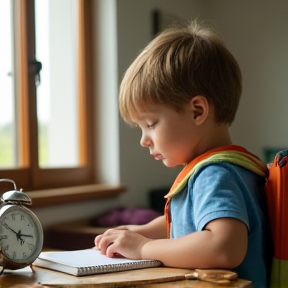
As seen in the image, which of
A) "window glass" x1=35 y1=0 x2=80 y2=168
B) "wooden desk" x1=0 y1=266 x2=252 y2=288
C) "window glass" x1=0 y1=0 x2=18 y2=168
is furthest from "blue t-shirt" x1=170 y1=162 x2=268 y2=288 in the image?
"window glass" x1=35 y1=0 x2=80 y2=168

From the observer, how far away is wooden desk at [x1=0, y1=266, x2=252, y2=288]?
79 centimetres

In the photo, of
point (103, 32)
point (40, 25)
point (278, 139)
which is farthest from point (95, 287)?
point (278, 139)

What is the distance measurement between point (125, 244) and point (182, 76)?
33 cm

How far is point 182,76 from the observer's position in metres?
1.00

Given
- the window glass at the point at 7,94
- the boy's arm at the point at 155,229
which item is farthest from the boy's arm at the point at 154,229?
the window glass at the point at 7,94

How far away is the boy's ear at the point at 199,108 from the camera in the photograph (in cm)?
101

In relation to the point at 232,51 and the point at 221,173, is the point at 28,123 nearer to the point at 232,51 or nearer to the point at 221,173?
the point at 232,51

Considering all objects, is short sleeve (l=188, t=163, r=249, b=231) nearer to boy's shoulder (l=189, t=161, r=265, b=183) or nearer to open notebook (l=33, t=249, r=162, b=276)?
boy's shoulder (l=189, t=161, r=265, b=183)

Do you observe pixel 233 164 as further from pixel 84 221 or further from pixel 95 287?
pixel 84 221

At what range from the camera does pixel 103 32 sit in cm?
273

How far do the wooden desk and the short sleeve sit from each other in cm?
10

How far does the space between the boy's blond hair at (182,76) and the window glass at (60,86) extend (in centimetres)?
157

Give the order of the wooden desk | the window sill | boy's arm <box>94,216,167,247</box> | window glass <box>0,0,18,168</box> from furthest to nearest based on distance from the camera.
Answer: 1. window glass <box>0,0,18,168</box>
2. the window sill
3. boy's arm <box>94,216,167,247</box>
4. the wooden desk

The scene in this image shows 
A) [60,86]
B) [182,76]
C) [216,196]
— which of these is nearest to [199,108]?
[182,76]
